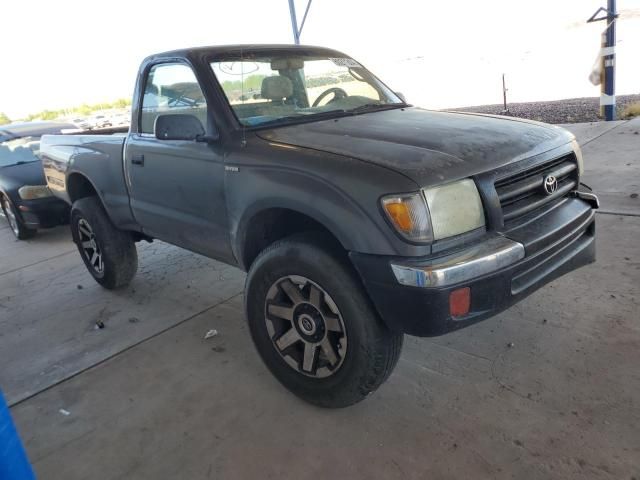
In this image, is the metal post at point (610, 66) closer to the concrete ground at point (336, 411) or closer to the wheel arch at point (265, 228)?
the concrete ground at point (336, 411)

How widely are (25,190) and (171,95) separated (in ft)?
12.9

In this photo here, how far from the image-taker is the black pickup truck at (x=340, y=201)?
2.02 meters

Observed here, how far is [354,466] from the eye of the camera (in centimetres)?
212

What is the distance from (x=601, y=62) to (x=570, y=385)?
8.21m

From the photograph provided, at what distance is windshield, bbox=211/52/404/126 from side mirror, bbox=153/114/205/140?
0.25 m

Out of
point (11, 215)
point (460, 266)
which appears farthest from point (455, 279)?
point (11, 215)

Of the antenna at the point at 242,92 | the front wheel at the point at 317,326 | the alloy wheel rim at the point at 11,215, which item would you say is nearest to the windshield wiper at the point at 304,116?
the antenna at the point at 242,92

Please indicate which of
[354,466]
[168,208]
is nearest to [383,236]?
[354,466]

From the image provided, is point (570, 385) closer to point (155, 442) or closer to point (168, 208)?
point (155, 442)

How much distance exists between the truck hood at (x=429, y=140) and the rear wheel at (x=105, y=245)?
211 cm

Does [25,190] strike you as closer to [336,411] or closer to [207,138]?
[207,138]

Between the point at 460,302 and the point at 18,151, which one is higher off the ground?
the point at 18,151

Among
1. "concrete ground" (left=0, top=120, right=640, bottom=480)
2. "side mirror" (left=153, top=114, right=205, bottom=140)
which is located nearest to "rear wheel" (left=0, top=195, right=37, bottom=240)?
Answer: "concrete ground" (left=0, top=120, right=640, bottom=480)

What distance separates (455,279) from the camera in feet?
6.45
